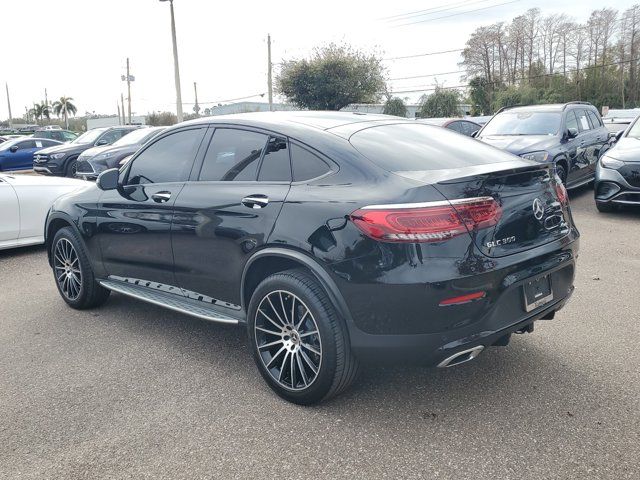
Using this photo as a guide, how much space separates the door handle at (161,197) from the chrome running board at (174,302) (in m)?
0.67

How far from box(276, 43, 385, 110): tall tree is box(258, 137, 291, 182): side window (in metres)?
28.9

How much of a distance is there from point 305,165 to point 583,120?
8.78 metres

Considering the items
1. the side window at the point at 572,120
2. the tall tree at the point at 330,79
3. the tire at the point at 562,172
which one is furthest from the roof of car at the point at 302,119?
the tall tree at the point at 330,79

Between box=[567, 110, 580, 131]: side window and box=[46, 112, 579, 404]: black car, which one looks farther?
box=[567, 110, 580, 131]: side window

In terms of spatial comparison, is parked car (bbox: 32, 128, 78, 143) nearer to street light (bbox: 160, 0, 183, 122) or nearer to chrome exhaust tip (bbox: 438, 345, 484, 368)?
street light (bbox: 160, 0, 183, 122)

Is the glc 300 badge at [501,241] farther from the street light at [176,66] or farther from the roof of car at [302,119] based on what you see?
the street light at [176,66]

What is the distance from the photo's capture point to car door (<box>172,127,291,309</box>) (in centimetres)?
320

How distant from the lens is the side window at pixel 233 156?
135 inches

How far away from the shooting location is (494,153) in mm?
3441

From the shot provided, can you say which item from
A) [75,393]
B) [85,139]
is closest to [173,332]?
A: [75,393]

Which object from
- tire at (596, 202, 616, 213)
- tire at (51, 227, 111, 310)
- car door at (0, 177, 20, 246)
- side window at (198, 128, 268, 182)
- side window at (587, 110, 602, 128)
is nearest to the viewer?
side window at (198, 128, 268, 182)

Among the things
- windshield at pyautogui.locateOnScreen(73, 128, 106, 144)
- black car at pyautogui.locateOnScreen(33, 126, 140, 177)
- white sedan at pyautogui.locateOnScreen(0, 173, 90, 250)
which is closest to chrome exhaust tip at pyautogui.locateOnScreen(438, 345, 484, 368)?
white sedan at pyautogui.locateOnScreen(0, 173, 90, 250)

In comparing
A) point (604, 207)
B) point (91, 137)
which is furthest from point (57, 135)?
point (604, 207)

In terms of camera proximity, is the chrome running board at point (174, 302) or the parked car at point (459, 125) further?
the parked car at point (459, 125)
